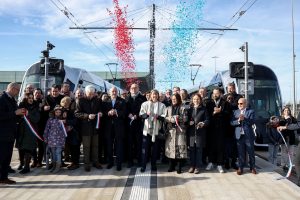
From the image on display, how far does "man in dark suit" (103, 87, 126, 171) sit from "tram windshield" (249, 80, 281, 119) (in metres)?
7.96

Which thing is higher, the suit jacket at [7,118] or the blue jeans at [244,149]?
the suit jacket at [7,118]

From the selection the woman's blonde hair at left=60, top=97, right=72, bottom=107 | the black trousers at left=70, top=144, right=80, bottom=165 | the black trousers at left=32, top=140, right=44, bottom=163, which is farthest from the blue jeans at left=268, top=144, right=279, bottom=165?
the black trousers at left=32, top=140, right=44, bottom=163

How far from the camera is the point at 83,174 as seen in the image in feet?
27.7

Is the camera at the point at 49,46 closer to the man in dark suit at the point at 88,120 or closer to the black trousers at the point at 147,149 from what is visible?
the man in dark suit at the point at 88,120

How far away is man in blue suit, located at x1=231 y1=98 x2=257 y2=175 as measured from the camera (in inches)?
338

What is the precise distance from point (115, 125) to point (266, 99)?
28.3 feet

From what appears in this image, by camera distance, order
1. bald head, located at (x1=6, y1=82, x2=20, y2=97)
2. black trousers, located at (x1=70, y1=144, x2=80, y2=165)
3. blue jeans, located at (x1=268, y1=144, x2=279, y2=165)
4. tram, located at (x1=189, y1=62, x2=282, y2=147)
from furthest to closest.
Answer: tram, located at (x1=189, y1=62, x2=282, y2=147)
blue jeans, located at (x1=268, y1=144, x2=279, y2=165)
black trousers, located at (x1=70, y1=144, x2=80, y2=165)
bald head, located at (x1=6, y1=82, x2=20, y2=97)

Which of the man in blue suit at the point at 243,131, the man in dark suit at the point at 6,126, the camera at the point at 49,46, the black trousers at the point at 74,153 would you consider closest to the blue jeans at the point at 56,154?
the black trousers at the point at 74,153

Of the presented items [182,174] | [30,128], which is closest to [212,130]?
[182,174]

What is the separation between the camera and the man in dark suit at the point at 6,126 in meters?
7.38

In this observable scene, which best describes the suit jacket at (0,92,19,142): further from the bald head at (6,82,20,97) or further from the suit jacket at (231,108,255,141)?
the suit jacket at (231,108,255,141)

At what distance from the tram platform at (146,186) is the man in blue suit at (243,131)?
334mm

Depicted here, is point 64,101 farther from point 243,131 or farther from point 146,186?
point 243,131

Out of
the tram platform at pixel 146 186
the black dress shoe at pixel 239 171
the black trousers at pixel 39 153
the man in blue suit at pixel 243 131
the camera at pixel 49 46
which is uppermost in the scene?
the camera at pixel 49 46
